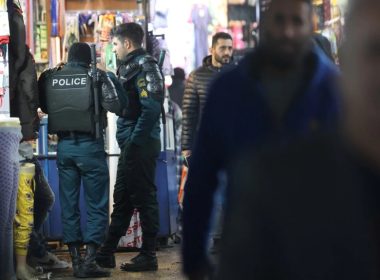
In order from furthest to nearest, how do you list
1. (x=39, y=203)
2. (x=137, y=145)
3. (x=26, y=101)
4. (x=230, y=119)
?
(x=137, y=145), (x=39, y=203), (x=26, y=101), (x=230, y=119)

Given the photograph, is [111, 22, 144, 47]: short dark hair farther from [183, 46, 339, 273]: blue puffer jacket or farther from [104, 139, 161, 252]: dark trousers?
[183, 46, 339, 273]: blue puffer jacket

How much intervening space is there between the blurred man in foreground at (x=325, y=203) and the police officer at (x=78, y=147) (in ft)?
19.4

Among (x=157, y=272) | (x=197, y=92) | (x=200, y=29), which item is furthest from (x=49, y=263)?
(x=200, y=29)

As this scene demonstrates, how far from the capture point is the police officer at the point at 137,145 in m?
8.58

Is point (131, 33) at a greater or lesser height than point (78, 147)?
greater

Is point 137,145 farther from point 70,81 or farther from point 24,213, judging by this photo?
point 24,213

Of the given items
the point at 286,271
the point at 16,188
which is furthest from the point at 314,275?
the point at 16,188

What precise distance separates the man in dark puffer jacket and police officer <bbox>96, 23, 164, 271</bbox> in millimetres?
Answer: 751

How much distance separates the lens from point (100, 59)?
426 inches

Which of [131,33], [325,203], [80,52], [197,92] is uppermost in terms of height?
[131,33]

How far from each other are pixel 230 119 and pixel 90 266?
5.35 m

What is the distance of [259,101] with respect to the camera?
122 inches

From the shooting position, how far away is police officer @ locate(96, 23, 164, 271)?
8578mm

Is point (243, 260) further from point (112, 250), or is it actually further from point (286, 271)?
point (112, 250)
